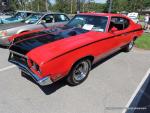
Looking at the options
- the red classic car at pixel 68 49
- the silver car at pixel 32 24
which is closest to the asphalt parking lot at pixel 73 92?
the red classic car at pixel 68 49

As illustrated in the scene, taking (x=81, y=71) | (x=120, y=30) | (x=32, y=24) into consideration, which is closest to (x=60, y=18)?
(x=32, y=24)

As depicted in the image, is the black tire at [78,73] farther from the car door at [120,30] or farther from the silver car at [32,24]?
the silver car at [32,24]

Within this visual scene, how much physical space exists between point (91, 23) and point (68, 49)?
6.16 ft

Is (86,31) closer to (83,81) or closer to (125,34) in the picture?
(83,81)

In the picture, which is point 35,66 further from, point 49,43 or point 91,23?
point 91,23

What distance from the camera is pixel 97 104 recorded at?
3500 millimetres

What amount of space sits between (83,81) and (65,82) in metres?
0.46

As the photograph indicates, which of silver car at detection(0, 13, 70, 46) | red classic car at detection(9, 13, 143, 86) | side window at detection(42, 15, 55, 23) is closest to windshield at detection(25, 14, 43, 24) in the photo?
silver car at detection(0, 13, 70, 46)

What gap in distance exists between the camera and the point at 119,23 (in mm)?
5934

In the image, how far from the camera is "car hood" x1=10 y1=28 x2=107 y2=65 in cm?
339

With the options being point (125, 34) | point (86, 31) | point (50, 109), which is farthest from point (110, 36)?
point (50, 109)

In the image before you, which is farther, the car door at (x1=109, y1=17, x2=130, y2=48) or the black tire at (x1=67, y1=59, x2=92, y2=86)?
the car door at (x1=109, y1=17, x2=130, y2=48)

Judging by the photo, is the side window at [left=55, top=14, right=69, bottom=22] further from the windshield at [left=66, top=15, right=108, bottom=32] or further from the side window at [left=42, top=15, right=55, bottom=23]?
the windshield at [left=66, top=15, right=108, bottom=32]

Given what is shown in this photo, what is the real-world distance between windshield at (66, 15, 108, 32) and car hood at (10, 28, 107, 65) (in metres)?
0.35
